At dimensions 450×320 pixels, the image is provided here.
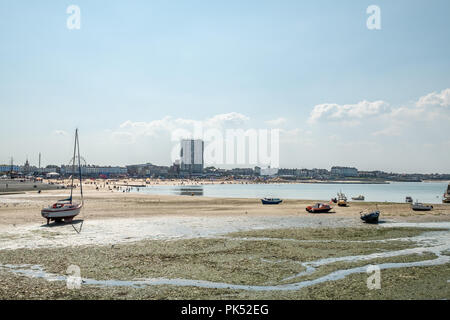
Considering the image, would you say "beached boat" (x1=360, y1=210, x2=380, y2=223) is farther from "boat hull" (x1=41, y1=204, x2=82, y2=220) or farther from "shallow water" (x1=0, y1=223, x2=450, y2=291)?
"boat hull" (x1=41, y1=204, x2=82, y2=220)

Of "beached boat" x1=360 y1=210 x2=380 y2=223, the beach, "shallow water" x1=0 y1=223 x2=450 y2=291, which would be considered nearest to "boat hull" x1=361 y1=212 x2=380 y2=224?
"beached boat" x1=360 y1=210 x2=380 y2=223

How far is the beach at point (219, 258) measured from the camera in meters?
19.1

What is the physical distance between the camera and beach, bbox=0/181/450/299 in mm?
19078

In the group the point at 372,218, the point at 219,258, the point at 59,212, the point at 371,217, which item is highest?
the point at 59,212

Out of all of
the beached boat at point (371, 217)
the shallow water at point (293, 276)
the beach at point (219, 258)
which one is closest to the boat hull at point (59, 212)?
the beach at point (219, 258)

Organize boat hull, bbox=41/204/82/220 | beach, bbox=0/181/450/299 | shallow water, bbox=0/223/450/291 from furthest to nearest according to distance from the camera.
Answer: boat hull, bbox=41/204/82/220 → shallow water, bbox=0/223/450/291 → beach, bbox=0/181/450/299

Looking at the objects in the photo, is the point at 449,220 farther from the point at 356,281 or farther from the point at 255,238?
the point at 356,281

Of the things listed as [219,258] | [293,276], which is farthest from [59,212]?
[293,276]

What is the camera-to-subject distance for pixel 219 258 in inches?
1041

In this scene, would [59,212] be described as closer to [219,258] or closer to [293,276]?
[219,258]

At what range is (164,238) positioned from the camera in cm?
3469
